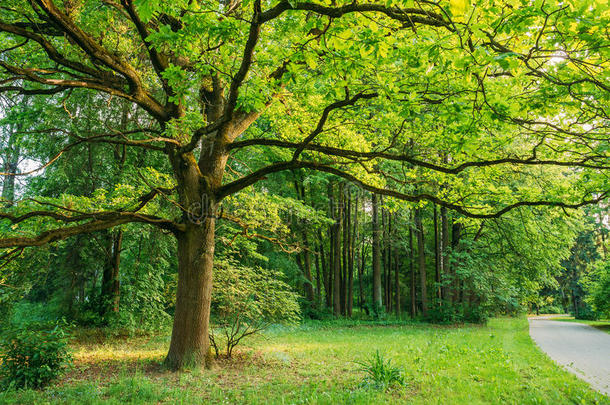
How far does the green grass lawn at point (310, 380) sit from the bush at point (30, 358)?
323mm

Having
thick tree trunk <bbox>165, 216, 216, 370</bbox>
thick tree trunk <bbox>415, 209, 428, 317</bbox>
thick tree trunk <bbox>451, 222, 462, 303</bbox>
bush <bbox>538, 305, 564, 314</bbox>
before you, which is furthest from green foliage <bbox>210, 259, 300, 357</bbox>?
bush <bbox>538, 305, 564, 314</bbox>

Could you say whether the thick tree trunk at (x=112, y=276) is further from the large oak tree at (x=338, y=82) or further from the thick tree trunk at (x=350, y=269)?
the thick tree trunk at (x=350, y=269)

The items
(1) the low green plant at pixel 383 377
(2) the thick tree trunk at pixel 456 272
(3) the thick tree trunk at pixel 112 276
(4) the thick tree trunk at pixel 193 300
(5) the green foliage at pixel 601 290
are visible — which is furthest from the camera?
(5) the green foliage at pixel 601 290

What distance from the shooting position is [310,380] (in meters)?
6.19

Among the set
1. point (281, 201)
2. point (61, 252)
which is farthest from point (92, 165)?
point (281, 201)

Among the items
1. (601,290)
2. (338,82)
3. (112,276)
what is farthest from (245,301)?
(601,290)

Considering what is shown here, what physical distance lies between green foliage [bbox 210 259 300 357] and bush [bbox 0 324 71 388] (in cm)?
311

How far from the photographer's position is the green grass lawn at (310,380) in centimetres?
506

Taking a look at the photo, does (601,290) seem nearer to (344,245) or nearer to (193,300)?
(344,245)

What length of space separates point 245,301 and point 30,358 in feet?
14.0

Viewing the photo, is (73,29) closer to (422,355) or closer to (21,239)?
(21,239)

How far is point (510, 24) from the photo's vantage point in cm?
323

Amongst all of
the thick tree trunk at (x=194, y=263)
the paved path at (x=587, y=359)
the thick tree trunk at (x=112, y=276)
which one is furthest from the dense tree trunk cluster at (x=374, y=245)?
the thick tree trunk at (x=194, y=263)

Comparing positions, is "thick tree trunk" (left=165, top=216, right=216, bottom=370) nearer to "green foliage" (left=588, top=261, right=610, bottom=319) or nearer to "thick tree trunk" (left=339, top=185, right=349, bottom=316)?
"thick tree trunk" (left=339, top=185, right=349, bottom=316)
